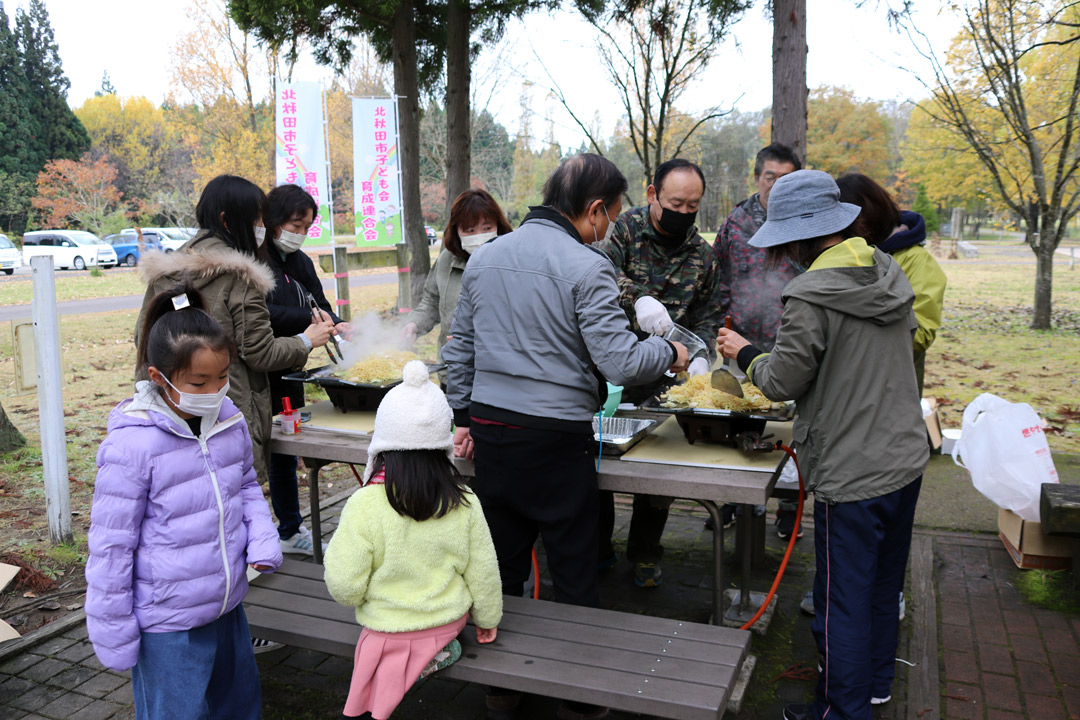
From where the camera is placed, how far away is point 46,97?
116ft

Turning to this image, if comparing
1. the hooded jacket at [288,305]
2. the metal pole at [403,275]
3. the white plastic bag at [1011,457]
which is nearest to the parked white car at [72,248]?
the metal pole at [403,275]

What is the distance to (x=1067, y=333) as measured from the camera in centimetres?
1088

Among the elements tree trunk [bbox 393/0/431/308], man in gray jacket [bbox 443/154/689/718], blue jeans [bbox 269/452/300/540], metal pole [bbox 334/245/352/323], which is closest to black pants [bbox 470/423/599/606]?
man in gray jacket [bbox 443/154/689/718]

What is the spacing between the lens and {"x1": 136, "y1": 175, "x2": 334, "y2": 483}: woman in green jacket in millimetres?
2986

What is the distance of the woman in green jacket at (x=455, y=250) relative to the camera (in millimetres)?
3791

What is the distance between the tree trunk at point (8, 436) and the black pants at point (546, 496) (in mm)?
5234

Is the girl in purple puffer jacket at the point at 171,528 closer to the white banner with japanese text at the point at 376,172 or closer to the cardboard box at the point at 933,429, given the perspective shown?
the cardboard box at the point at 933,429

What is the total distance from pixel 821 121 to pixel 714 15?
30059 mm

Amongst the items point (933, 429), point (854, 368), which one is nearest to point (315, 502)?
point (854, 368)

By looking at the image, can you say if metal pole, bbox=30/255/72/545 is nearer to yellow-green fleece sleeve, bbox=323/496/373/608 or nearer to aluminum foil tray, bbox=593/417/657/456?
yellow-green fleece sleeve, bbox=323/496/373/608

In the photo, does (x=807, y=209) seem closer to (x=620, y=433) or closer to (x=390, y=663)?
(x=620, y=433)

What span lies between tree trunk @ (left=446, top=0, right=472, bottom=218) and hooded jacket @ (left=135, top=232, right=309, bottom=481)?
4.58 meters

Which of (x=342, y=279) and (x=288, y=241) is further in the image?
(x=342, y=279)

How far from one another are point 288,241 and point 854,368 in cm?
274
